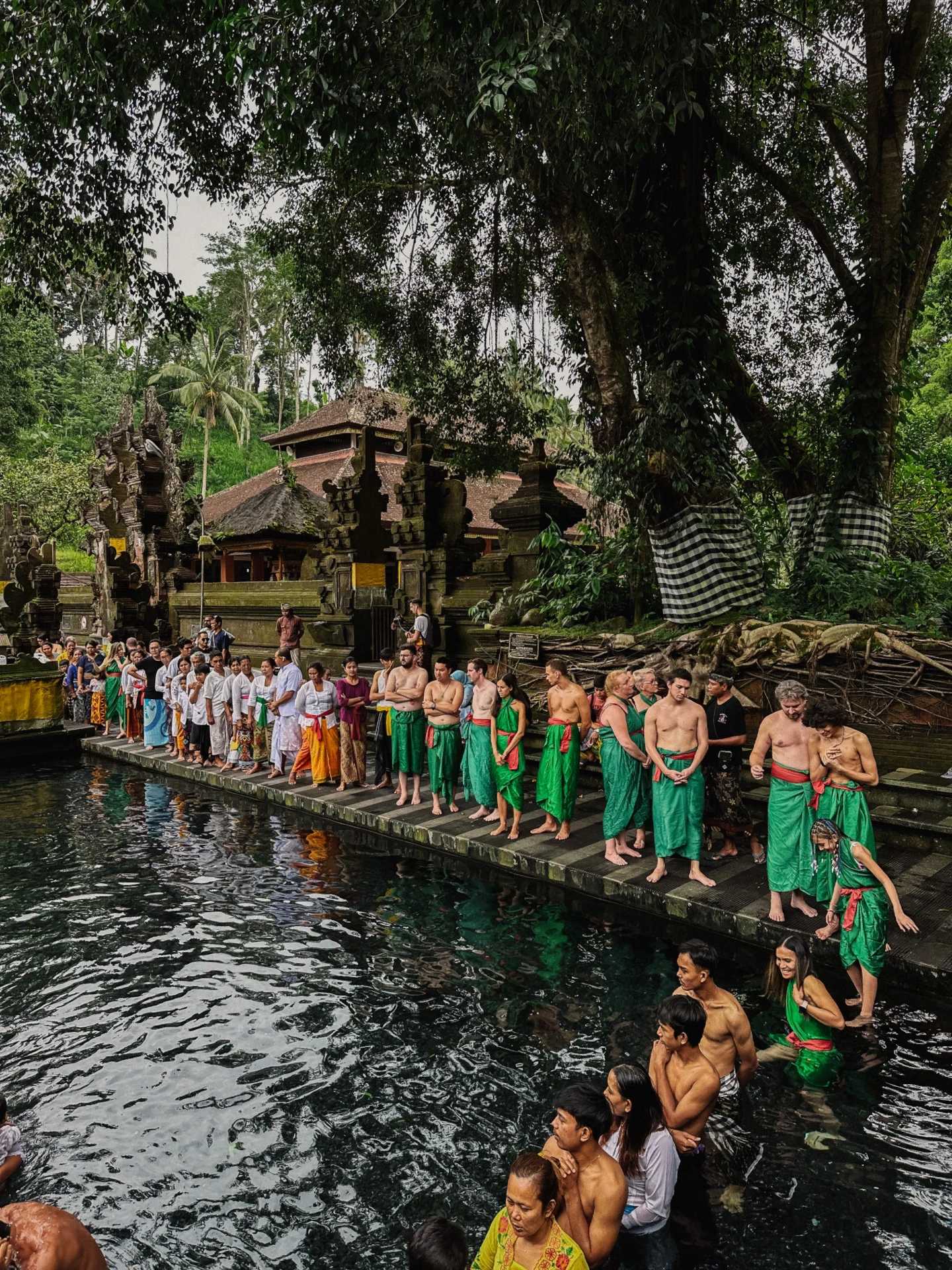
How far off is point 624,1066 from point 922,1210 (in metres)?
1.47

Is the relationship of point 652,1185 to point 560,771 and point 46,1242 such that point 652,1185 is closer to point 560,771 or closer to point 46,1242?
point 46,1242

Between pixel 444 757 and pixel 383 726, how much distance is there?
6.61ft

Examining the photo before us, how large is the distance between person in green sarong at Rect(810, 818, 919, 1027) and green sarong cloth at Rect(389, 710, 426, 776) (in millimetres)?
5797

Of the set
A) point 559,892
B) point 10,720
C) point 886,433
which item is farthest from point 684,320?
point 10,720

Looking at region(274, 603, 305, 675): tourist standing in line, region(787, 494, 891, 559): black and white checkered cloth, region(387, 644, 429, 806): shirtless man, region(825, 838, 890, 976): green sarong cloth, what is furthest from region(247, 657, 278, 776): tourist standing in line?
region(825, 838, 890, 976): green sarong cloth

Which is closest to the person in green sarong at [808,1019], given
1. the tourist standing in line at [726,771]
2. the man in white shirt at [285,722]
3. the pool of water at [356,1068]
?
the pool of water at [356,1068]

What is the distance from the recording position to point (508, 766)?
8672 millimetres

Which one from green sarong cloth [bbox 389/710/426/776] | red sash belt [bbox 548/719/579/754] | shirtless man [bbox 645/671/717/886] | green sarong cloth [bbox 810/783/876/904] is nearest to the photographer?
green sarong cloth [bbox 810/783/876/904]

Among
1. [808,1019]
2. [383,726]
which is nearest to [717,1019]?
[808,1019]

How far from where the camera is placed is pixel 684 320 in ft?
33.5

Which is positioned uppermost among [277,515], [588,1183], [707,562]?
[277,515]

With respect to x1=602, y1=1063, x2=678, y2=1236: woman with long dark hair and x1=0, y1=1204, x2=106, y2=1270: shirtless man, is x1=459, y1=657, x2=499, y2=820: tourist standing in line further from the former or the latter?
x1=0, y1=1204, x2=106, y2=1270: shirtless man

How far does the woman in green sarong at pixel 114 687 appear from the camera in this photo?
658 inches

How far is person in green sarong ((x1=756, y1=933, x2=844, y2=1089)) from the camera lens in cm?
454
